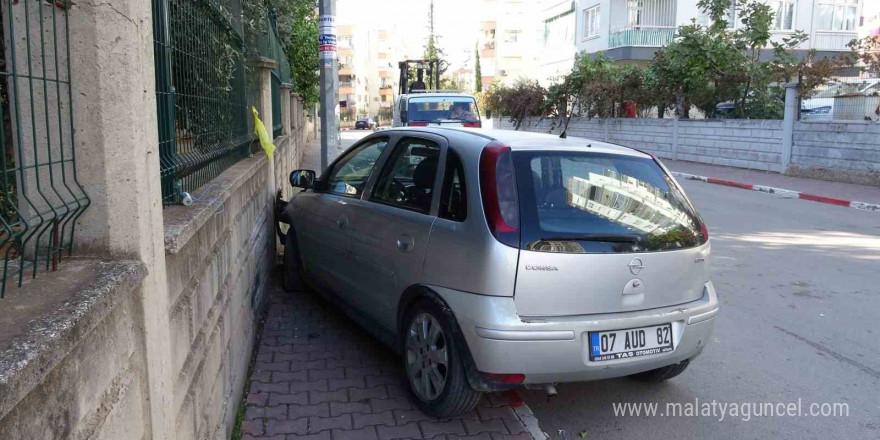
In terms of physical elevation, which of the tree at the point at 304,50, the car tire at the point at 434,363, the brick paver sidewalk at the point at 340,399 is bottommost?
the brick paver sidewalk at the point at 340,399

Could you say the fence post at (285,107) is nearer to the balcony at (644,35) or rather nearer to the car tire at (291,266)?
the car tire at (291,266)

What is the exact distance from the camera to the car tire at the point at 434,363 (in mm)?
3609

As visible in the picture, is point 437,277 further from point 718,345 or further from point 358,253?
point 718,345

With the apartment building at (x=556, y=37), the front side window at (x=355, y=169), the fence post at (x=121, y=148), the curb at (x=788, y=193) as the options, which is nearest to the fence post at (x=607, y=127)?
the curb at (x=788, y=193)

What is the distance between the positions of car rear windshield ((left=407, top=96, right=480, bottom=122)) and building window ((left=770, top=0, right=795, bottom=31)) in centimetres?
2461

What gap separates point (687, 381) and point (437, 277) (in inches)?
79.2

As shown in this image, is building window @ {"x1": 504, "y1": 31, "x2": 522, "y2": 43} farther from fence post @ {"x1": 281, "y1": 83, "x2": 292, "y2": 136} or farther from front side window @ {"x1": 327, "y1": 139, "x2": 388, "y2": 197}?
front side window @ {"x1": 327, "y1": 139, "x2": 388, "y2": 197}

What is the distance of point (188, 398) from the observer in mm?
2625

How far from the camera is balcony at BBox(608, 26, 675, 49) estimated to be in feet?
106

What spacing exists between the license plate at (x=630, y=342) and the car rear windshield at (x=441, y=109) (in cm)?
1283

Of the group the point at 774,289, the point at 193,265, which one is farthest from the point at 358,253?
the point at 774,289

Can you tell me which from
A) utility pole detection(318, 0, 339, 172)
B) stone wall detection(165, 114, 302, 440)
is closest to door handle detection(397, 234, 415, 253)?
stone wall detection(165, 114, 302, 440)

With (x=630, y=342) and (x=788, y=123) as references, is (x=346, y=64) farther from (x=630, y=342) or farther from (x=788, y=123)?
(x=630, y=342)

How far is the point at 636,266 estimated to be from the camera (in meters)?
3.57
